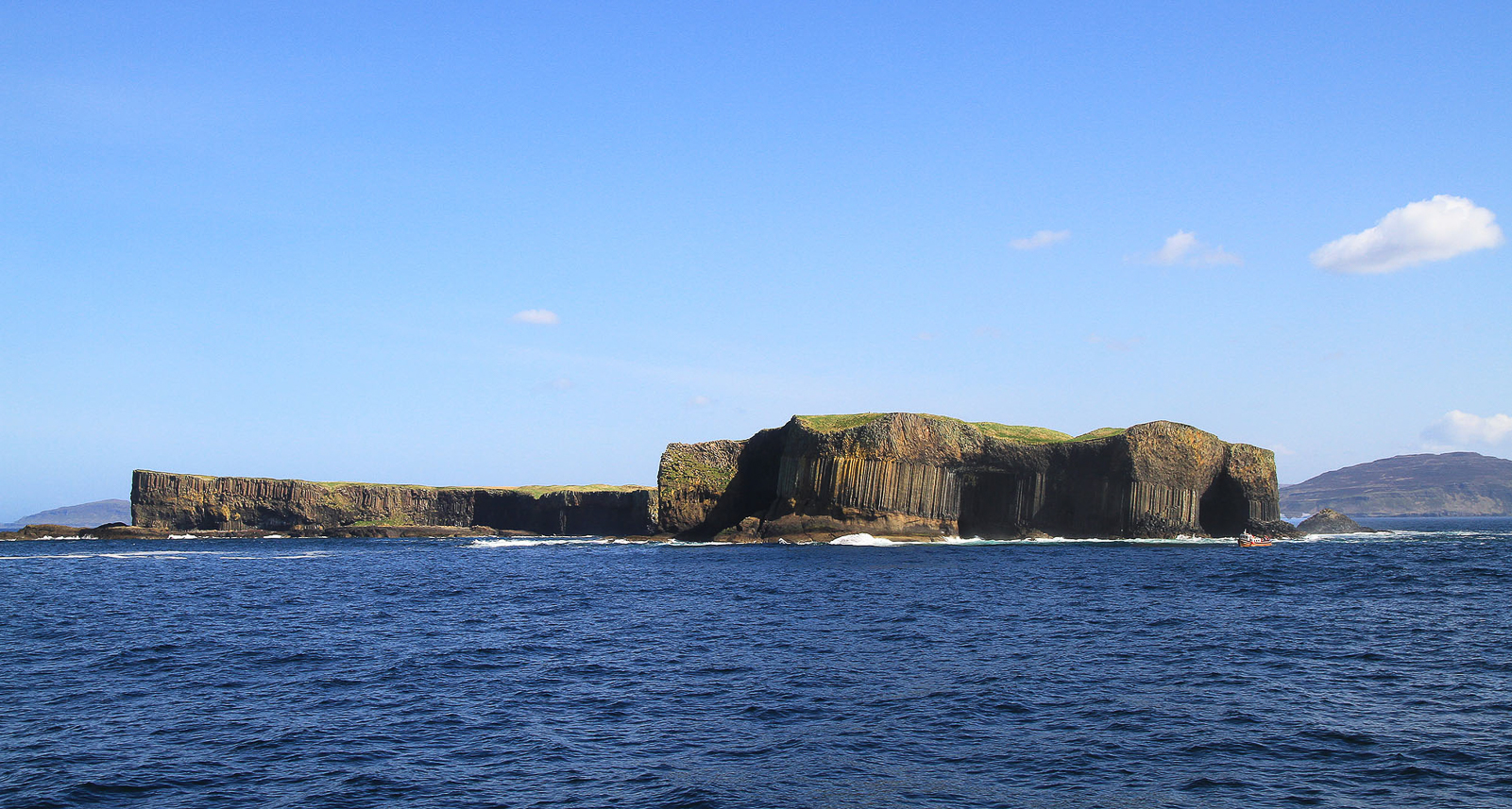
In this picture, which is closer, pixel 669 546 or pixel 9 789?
pixel 9 789

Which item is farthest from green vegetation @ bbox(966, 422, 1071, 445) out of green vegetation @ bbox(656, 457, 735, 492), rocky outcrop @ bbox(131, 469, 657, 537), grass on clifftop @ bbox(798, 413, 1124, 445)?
rocky outcrop @ bbox(131, 469, 657, 537)

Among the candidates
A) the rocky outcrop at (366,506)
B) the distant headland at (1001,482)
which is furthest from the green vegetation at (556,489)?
the distant headland at (1001,482)

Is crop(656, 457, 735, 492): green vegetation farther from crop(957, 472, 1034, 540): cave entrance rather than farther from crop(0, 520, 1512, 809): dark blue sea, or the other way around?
crop(0, 520, 1512, 809): dark blue sea

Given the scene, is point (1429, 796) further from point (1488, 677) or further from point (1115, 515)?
point (1115, 515)

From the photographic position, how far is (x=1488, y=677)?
85.6 feet

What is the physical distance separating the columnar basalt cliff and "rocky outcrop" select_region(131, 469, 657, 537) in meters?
45.8

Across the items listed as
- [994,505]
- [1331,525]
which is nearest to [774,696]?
[994,505]

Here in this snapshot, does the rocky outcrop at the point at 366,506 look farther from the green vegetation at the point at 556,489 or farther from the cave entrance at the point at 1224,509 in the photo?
the cave entrance at the point at 1224,509

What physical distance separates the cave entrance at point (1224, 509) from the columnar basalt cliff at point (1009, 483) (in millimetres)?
123

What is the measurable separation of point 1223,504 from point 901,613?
72.8 meters

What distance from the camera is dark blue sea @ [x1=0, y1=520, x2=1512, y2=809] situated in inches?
702

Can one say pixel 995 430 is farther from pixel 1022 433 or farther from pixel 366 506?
pixel 366 506

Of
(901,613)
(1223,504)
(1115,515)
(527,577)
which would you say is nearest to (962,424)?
(1115,515)

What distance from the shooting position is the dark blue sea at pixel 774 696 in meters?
17.8
